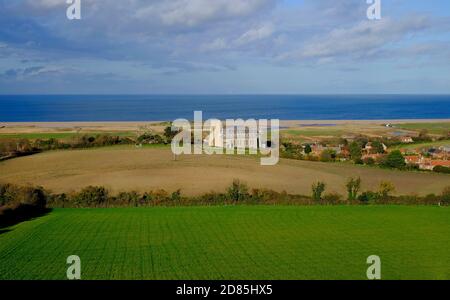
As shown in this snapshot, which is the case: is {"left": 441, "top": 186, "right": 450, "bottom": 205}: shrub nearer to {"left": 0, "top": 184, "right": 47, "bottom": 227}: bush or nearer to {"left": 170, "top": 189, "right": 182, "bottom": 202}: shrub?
{"left": 170, "top": 189, "right": 182, "bottom": 202}: shrub

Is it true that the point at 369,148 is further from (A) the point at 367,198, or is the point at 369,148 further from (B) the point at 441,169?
(A) the point at 367,198

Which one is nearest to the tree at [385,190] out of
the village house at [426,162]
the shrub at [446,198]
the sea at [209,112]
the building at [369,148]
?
the shrub at [446,198]

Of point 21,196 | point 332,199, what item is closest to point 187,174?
point 332,199

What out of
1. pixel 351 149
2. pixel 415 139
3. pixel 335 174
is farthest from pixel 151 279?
pixel 415 139

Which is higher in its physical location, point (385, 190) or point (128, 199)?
point (385, 190)

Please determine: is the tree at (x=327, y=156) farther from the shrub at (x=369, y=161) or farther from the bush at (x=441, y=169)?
the bush at (x=441, y=169)

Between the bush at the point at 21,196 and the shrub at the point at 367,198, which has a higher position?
the bush at the point at 21,196
